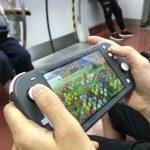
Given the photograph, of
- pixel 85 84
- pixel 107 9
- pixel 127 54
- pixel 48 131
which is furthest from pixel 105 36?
pixel 48 131

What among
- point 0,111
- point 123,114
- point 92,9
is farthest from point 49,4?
point 123,114

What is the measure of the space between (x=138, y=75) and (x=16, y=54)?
89 cm

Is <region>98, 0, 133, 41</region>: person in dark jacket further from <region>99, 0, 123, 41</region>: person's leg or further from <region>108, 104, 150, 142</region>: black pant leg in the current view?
<region>108, 104, 150, 142</region>: black pant leg

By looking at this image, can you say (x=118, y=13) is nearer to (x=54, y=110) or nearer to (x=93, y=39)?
(x=93, y=39)

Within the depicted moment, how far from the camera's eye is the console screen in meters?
0.49

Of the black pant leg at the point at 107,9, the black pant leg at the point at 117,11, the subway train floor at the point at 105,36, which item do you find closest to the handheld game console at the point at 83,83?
the subway train floor at the point at 105,36

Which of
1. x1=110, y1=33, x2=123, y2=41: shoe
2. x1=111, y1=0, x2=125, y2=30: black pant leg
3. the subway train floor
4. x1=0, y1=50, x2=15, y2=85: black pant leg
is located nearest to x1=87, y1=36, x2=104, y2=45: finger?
the subway train floor

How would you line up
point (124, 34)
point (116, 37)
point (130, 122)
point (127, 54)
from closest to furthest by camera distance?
point (127, 54) < point (130, 122) < point (116, 37) < point (124, 34)

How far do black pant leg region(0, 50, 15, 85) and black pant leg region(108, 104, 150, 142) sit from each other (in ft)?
2.10

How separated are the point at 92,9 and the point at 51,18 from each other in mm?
792

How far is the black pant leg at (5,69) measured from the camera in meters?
1.28

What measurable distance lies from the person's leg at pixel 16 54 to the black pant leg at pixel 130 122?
695mm

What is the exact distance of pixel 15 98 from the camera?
400 mm

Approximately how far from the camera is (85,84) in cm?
54
